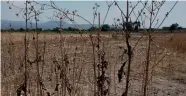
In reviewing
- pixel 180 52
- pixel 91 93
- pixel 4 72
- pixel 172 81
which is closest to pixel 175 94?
pixel 172 81

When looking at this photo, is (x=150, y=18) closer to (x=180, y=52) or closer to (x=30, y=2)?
(x=30, y=2)

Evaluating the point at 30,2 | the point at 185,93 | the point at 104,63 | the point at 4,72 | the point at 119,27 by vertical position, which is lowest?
the point at 185,93

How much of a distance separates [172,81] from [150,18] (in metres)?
7.30

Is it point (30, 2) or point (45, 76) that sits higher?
point (30, 2)

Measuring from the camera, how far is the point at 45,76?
8.80 m

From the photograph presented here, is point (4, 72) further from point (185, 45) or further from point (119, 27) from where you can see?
point (185, 45)

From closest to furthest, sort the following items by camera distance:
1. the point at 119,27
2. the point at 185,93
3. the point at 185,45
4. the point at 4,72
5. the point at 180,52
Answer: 1. the point at 119,27
2. the point at 4,72
3. the point at 185,93
4. the point at 180,52
5. the point at 185,45

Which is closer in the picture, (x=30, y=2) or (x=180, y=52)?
(x=30, y=2)

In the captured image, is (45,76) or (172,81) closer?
(45,76)

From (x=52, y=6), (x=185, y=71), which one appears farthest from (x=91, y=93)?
(x=185, y=71)

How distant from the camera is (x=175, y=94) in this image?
27.2 ft

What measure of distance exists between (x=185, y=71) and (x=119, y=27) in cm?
959

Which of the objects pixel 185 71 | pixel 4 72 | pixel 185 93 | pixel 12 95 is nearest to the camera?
pixel 12 95

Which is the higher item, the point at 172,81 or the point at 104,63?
the point at 104,63
